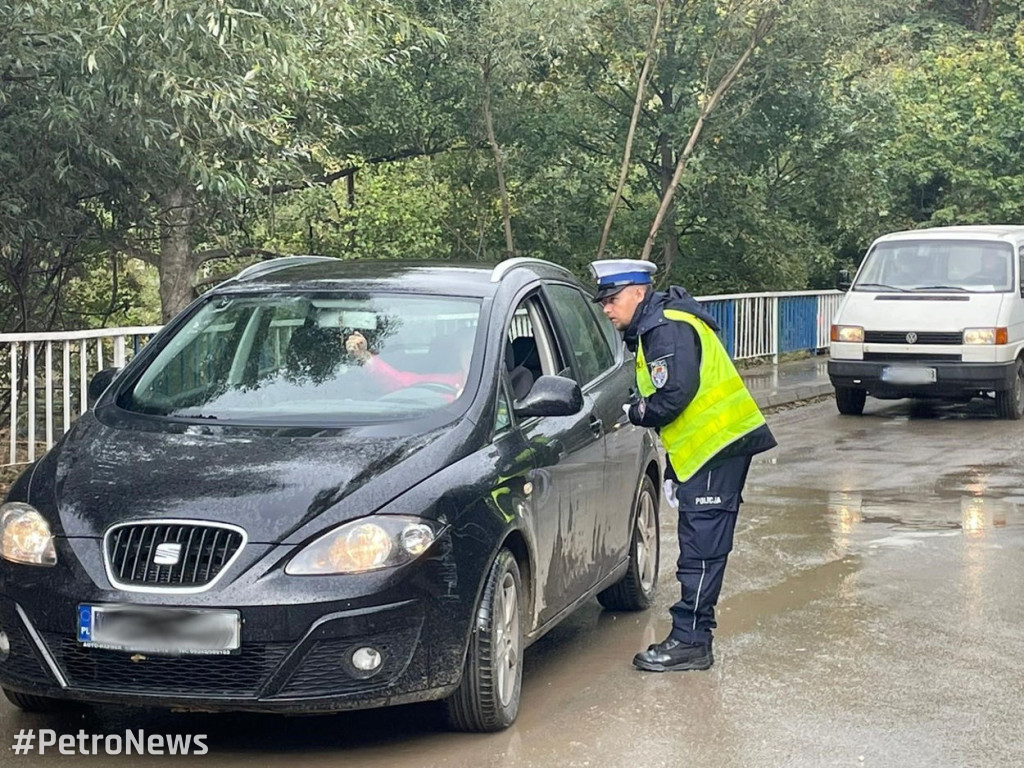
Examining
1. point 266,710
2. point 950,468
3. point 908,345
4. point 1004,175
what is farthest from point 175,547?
point 1004,175

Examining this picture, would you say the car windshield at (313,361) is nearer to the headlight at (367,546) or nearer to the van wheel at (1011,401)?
the headlight at (367,546)

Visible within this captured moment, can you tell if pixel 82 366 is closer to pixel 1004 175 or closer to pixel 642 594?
pixel 642 594

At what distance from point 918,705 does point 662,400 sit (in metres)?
1.49

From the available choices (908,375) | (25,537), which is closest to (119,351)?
(25,537)

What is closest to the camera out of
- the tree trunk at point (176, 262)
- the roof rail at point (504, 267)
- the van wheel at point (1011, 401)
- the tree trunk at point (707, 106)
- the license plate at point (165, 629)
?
the license plate at point (165, 629)

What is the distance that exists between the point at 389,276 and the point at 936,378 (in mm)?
11326

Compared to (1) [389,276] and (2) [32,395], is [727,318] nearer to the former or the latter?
(2) [32,395]

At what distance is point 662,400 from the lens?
21.6 feet

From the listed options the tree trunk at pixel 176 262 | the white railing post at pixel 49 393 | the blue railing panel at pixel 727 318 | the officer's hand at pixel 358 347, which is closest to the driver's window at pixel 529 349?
the officer's hand at pixel 358 347

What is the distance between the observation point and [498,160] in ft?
69.8

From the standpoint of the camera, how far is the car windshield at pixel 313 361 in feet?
20.2

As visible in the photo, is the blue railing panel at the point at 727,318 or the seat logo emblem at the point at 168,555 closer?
the seat logo emblem at the point at 168,555

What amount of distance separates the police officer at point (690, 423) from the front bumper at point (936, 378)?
10826mm

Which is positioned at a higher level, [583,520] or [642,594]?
[583,520]
